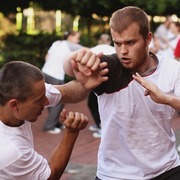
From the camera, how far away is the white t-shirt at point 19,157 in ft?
8.50

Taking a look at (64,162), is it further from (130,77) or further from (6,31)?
(6,31)

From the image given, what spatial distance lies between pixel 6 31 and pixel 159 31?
178 inches

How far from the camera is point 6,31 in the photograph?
1480cm

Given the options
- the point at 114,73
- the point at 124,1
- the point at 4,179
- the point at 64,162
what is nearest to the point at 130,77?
the point at 114,73

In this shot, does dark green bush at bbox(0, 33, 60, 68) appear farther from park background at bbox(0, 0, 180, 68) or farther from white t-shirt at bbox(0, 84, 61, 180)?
white t-shirt at bbox(0, 84, 61, 180)

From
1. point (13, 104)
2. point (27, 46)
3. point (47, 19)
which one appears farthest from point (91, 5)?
point (13, 104)

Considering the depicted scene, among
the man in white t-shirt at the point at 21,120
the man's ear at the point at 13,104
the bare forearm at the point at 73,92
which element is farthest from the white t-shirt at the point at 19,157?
the bare forearm at the point at 73,92

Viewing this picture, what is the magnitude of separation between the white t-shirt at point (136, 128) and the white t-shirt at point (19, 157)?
516 mm

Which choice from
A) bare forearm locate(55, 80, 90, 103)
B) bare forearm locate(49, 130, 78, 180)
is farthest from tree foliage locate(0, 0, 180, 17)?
bare forearm locate(49, 130, 78, 180)

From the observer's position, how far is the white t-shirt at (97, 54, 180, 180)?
9.99ft

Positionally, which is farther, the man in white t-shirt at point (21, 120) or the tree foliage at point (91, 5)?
the tree foliage at point (91, 5)

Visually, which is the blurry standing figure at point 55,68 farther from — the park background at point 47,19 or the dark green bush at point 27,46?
the dark green bush at point 27,46

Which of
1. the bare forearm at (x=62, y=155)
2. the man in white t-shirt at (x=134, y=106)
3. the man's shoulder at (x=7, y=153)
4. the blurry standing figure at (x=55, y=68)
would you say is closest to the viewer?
the man's shoulder at (x=7, y=153)

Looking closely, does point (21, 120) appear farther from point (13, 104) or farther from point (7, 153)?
point (7, 153)
